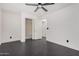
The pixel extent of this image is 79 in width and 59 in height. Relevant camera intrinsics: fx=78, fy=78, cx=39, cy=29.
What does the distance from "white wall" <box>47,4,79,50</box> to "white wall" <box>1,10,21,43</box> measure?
2423 mm

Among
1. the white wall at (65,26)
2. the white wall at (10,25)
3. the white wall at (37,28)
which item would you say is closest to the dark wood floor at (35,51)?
the white wall at (65,26)

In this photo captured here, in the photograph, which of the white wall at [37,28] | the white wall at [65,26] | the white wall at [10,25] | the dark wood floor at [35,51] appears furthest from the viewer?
the white wall at [37,28]

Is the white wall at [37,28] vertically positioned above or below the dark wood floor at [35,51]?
above

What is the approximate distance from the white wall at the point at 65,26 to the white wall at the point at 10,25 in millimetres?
2423

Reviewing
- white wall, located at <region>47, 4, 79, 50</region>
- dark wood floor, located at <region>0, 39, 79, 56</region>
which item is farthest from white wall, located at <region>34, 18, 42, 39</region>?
dark wood floor, located at <region>0, 39, 79, 56</region>

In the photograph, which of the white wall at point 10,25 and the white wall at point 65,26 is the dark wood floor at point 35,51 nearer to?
the white wall at point 65,26

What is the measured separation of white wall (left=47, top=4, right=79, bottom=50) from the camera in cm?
362

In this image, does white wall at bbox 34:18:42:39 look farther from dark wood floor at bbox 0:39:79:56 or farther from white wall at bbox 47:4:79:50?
dark wood floor at bbox 0:39:79:56

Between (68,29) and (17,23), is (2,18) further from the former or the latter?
(68,29)

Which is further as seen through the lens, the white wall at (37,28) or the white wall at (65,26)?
the white wall at (37,28)

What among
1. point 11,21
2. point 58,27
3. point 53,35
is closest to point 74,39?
point 58,27

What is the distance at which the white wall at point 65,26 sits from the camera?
143 inches

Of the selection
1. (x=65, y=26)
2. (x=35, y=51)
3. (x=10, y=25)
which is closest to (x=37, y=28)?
(x=10, y=25)

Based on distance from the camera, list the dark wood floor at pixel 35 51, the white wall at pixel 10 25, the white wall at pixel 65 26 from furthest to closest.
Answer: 1. the white wall at pixel 10 25
2. the white wall at pixel 65 26
3. the dark wood floor at pixel 35 51
